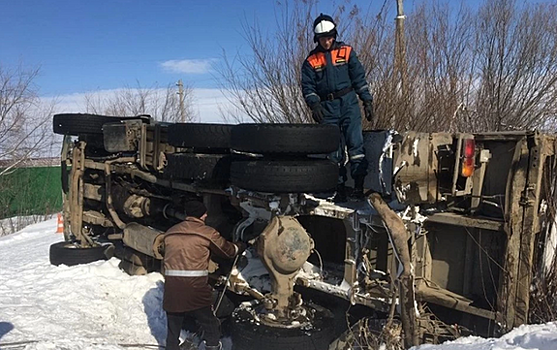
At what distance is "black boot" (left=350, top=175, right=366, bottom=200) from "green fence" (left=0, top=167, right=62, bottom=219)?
16.9 meters

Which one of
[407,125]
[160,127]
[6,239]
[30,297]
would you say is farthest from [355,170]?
[6,239]

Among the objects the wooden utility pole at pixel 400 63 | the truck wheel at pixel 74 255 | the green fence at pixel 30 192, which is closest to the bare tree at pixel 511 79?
the wooden utility pole at pixel 400 63

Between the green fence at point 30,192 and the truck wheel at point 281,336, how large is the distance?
16.8m

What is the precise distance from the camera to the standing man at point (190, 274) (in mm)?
4117

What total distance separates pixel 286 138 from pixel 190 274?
4.68ft

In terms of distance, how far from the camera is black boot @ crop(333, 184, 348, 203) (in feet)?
14.0

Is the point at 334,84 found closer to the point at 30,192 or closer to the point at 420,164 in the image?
the point at 420,164

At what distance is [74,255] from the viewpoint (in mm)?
6535

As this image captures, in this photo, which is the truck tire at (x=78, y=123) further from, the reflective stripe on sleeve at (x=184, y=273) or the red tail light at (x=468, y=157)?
the red tail light at (x=468, y=157)

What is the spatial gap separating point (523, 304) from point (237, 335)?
210cm

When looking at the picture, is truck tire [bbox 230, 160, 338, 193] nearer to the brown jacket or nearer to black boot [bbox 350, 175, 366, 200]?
black boot [bbox 350, 175, 366, 200]

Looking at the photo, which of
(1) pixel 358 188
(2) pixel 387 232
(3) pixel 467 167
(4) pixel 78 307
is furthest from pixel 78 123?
(3) pixel 467 167

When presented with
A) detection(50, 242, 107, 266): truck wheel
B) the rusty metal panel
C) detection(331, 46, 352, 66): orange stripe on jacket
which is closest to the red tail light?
the rusty metal panel

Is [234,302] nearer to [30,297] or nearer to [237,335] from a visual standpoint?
[237,335]
